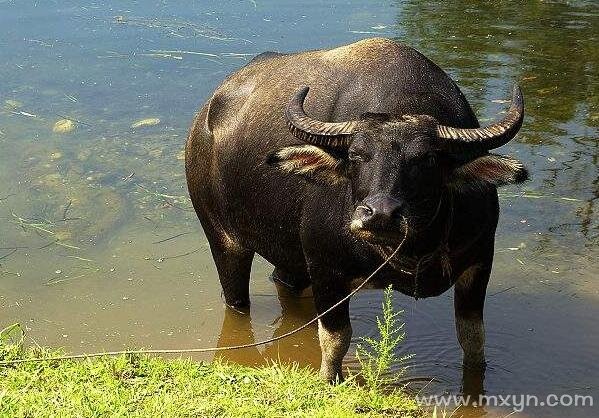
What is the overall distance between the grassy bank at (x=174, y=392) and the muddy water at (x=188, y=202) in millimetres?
615

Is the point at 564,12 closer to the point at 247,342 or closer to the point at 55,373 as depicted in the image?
the point at 247,342

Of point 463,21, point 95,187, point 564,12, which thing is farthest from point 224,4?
point 95,187

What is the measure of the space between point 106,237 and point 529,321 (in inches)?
100

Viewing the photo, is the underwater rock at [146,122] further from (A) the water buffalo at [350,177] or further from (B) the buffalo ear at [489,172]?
A: (B) the buffalo ear at [489,172]

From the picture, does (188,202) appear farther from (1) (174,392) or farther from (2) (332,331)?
(1) (174,392)

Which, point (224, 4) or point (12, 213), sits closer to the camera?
point (12, 213)

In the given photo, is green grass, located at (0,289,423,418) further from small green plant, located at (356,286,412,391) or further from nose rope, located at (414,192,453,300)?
nose rope, located at (414,192,453,300)

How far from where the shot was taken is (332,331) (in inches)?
162

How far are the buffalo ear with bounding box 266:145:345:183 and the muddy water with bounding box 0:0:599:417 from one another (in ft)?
3.77

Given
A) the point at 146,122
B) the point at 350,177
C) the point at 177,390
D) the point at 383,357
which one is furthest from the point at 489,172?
the point at 146,122

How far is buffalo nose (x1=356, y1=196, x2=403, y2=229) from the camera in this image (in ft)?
10.3

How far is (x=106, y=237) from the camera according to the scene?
5797 mm

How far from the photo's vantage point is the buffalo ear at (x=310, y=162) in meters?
3.66

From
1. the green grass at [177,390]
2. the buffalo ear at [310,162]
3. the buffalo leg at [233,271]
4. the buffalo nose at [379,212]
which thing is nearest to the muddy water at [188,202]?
the buffalo leg at [233,271]
